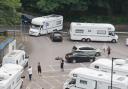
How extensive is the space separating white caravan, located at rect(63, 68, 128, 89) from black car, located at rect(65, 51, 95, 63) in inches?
370

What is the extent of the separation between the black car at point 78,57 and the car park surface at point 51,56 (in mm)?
520

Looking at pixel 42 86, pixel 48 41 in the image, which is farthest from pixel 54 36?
pixel 42 86

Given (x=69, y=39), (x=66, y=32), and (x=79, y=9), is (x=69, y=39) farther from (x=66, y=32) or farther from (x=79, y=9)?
(x=79, y=9)

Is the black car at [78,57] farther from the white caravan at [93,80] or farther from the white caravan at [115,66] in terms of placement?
the white caravan at [93,80]

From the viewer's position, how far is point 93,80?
37625 millimetres

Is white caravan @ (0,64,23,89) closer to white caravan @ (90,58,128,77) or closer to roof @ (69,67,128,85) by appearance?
roof @ (69,67,128,85)

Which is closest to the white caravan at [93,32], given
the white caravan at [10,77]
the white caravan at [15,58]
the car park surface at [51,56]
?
the car park surface at [51,56]

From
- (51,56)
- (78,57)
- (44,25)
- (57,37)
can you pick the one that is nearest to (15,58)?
(78,57)

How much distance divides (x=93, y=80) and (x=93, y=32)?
21.6m

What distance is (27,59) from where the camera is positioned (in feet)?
156

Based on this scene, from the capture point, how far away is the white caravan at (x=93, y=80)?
3669 centimetres

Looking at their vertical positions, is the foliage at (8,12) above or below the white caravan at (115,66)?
above

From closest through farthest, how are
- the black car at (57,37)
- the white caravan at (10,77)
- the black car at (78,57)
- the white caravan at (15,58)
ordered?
the white caravan at (10,77)
the white caravan at (15,58)
the black car at (78,57)
the black car at (57,37)

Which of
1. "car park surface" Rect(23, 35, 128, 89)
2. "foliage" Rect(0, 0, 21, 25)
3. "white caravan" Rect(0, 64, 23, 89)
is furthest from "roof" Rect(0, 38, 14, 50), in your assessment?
"white caravan" Rect(0, 64, 23, 89)
